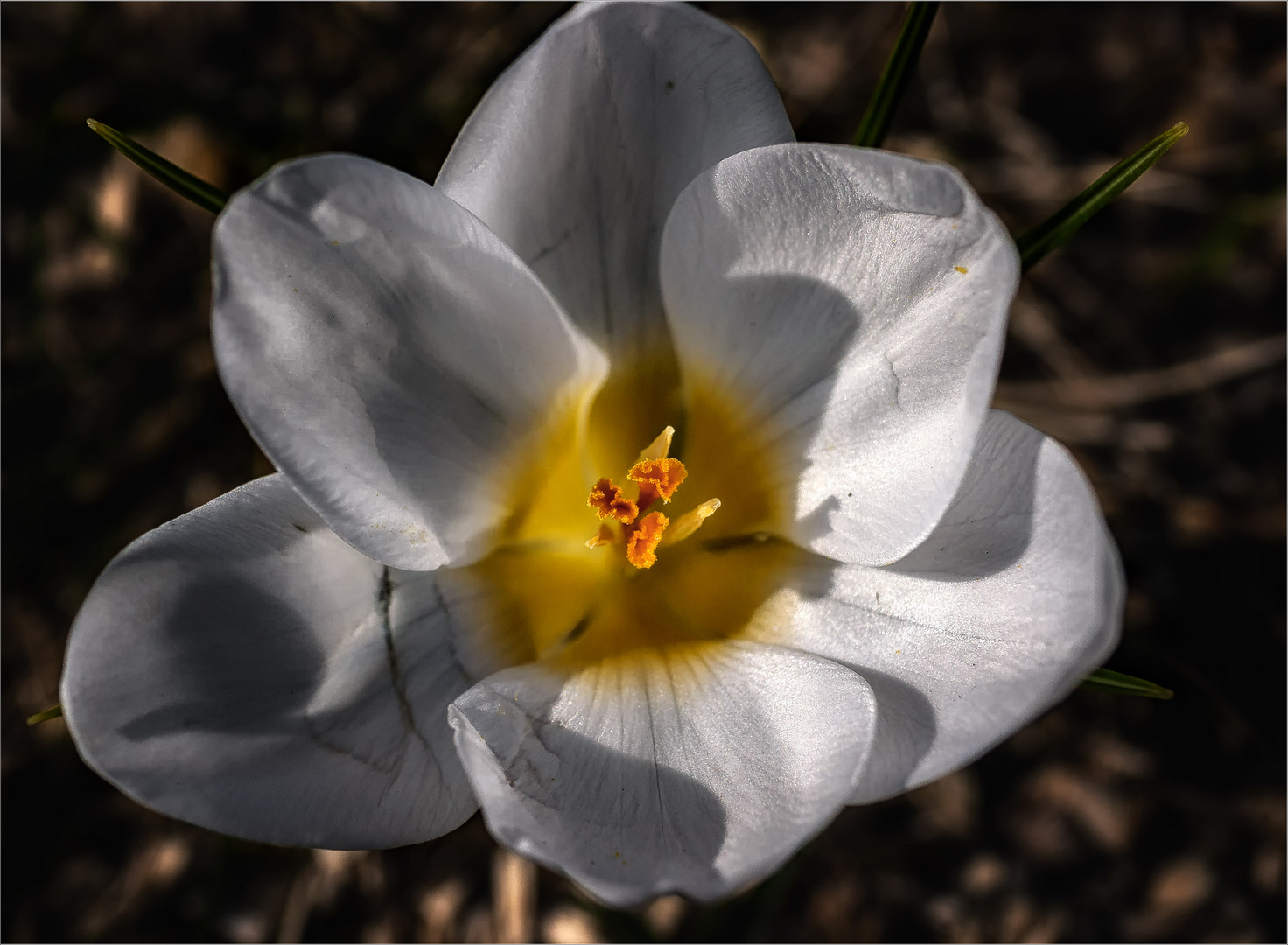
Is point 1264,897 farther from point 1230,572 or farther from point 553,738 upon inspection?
point 553,738

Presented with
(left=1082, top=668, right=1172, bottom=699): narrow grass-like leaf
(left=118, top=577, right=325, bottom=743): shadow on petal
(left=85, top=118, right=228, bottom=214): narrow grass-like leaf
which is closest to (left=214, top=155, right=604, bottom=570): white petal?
(left=118, top=577, right=325, bottom=743): shadow on petal

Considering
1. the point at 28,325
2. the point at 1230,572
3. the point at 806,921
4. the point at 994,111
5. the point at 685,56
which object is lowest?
the point at 806,921

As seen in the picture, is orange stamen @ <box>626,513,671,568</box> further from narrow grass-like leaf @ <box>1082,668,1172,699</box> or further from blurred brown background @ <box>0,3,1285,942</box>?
blurred brown background @ <box>0,3,1285,942</box>

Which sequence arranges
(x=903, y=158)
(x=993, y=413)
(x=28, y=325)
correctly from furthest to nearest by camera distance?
1. (x=28, y=325)
2. (x=993, y=413)
3. (x=903, y=158)

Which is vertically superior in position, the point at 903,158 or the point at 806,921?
the point at 903,158

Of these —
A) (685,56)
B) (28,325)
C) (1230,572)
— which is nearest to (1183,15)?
(1230,572)

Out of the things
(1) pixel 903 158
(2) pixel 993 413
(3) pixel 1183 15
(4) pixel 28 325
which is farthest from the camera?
(3) pixel 1183 15
